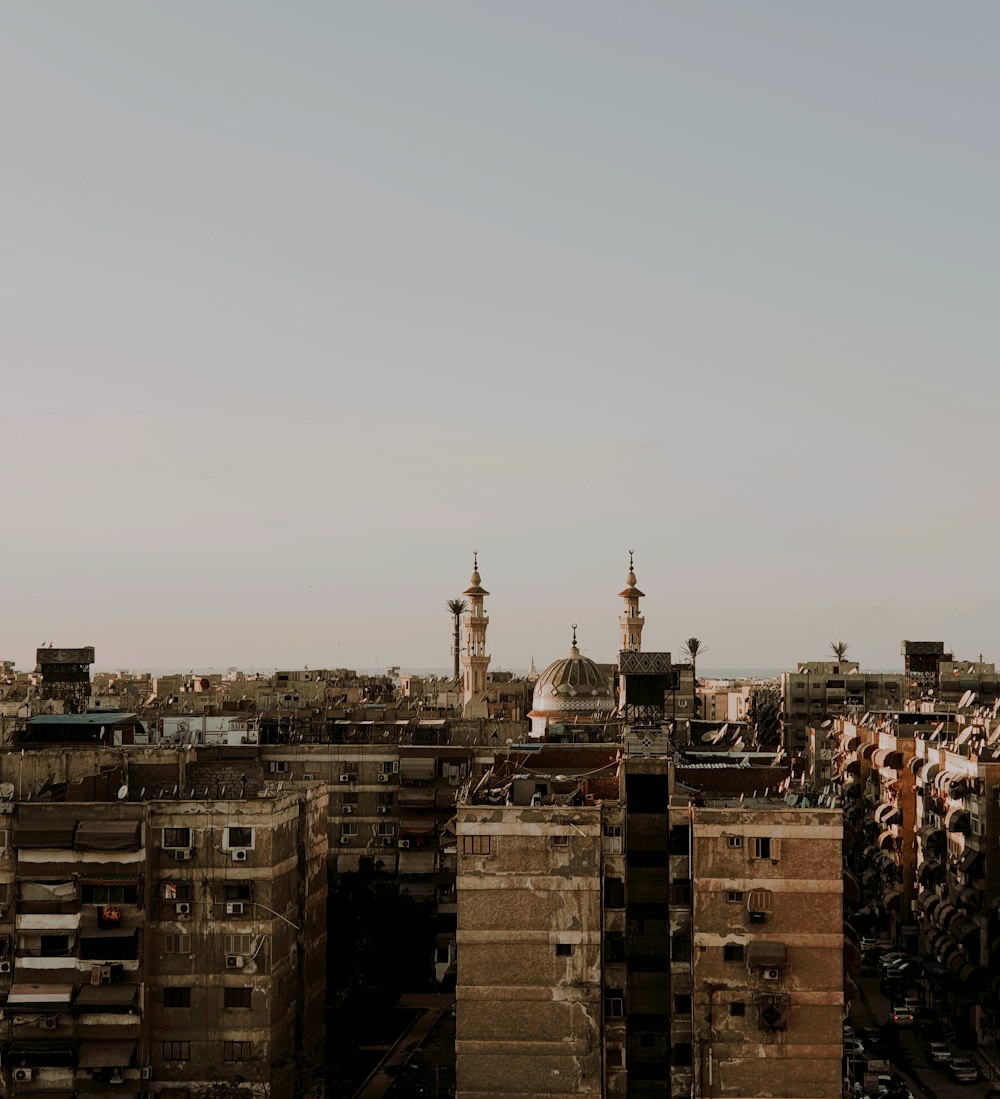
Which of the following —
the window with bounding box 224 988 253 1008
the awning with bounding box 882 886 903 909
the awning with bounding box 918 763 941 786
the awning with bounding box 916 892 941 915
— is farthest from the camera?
the awning with bounding box 882 886 903 909

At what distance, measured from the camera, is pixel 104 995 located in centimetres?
4791

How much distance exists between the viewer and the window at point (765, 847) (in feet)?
151

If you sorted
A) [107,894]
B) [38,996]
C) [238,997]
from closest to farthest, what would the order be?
[38,996]
[107,894]
[238,997]

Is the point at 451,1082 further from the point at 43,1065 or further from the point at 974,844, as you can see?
the point at 974,844

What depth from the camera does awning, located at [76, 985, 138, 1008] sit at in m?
47.8

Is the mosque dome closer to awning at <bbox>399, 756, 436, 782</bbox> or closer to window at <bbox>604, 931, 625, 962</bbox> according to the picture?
awning at <bbox>399, 756, 436, 782</bbox>

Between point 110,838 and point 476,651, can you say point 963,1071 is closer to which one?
point 110,838

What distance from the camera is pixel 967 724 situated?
291ft

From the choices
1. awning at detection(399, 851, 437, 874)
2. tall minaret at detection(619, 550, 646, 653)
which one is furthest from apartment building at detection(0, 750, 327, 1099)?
tall minaret at detection(619, 550, 646, 653)

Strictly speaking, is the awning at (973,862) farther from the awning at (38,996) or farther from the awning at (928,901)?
the awning at (38,996)

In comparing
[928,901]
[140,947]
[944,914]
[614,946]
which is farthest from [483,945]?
[928,901]

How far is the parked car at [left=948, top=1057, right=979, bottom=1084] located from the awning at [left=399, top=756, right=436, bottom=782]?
26559mm

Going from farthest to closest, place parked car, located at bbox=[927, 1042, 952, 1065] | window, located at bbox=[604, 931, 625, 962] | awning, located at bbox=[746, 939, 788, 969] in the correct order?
parked car, located at bbox=[927, 1042, 952, 1065], window, located at bbox=[604, 931, 625, 962], awning, located at bbox=[746, 939, 788, 969]

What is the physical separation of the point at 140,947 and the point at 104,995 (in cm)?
177
